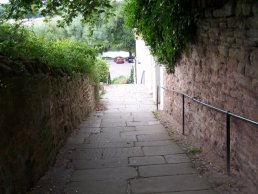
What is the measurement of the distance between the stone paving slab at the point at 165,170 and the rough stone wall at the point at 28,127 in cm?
132

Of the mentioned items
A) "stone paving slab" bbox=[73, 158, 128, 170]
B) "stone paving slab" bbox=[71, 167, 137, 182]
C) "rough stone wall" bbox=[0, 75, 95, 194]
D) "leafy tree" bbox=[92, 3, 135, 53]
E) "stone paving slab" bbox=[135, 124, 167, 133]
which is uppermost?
"leafy tree" bbox=[92, 3, 135, 53]

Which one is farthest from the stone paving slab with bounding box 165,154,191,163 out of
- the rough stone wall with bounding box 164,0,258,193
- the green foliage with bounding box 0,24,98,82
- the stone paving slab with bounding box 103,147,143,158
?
the green foliage with bounding box 0,24,98,82

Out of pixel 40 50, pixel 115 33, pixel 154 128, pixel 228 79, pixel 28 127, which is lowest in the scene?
pixel 154 128

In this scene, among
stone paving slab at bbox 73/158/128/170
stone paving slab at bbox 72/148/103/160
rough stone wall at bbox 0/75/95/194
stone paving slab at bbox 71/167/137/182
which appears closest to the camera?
rough stone wall at bbox 0/75/95/194

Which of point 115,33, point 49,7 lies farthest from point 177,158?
point 115,33

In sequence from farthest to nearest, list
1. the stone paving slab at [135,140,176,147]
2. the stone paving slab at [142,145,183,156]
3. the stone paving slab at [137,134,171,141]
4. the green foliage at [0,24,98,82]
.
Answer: the stone paving slab at [137,134,171,141] < the stone paving slab at [135,140,176,147] < the stone paving slab at [142,145,183,156] < the green foliage at [0,24,98,82]

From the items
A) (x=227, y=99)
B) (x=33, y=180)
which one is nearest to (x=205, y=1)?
(x=227, y=99)

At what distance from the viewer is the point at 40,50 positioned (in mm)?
5922

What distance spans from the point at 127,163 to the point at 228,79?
1876 mm

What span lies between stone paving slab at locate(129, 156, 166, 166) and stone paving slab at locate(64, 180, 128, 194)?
0.83 metres

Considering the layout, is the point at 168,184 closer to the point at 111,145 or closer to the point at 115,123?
the point at 111,145

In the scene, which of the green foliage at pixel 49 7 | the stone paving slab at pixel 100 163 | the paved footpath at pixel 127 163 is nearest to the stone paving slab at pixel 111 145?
the paved footpath at pixel 127 163

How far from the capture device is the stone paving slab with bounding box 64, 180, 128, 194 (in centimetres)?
434

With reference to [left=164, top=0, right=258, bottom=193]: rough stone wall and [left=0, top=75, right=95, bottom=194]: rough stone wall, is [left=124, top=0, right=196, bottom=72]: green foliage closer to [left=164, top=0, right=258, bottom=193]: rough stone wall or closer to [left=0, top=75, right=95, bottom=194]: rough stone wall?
[left=164, top=0, right=258, bottom=193]: rough stone wall
